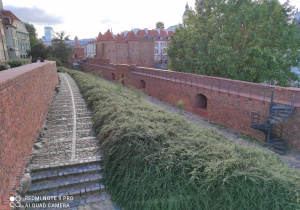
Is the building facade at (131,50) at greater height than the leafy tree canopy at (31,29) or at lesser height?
lesser

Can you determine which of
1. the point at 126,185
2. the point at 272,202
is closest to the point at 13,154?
the point at 126,185

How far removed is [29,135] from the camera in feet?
19.1

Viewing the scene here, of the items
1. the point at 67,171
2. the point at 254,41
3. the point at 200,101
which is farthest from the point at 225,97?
the point at 67,171

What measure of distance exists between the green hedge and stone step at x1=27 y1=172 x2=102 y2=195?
1.02 feet

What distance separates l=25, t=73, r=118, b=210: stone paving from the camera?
15.2 ft

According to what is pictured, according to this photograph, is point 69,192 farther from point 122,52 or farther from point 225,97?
point 122,52

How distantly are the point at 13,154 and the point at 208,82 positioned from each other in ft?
38.6

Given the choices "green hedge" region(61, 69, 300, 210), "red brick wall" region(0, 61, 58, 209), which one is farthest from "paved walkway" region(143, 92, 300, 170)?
"red brick wall" region(0, 61, 58, 209)

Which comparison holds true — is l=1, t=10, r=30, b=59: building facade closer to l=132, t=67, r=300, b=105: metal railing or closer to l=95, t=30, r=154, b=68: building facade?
l=95, t=30, r=154, b=68: building facade

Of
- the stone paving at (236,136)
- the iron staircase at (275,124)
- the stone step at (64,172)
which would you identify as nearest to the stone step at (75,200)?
the stone step at (64,172)

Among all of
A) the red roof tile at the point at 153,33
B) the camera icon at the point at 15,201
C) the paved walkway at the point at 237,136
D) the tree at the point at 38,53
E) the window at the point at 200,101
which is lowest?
the paved walkway at the point at 237,136

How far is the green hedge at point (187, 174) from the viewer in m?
4.16

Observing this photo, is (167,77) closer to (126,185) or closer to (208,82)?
(208,82)

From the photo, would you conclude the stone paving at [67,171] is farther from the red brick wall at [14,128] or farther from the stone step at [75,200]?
the red brick wall at [14,128]
